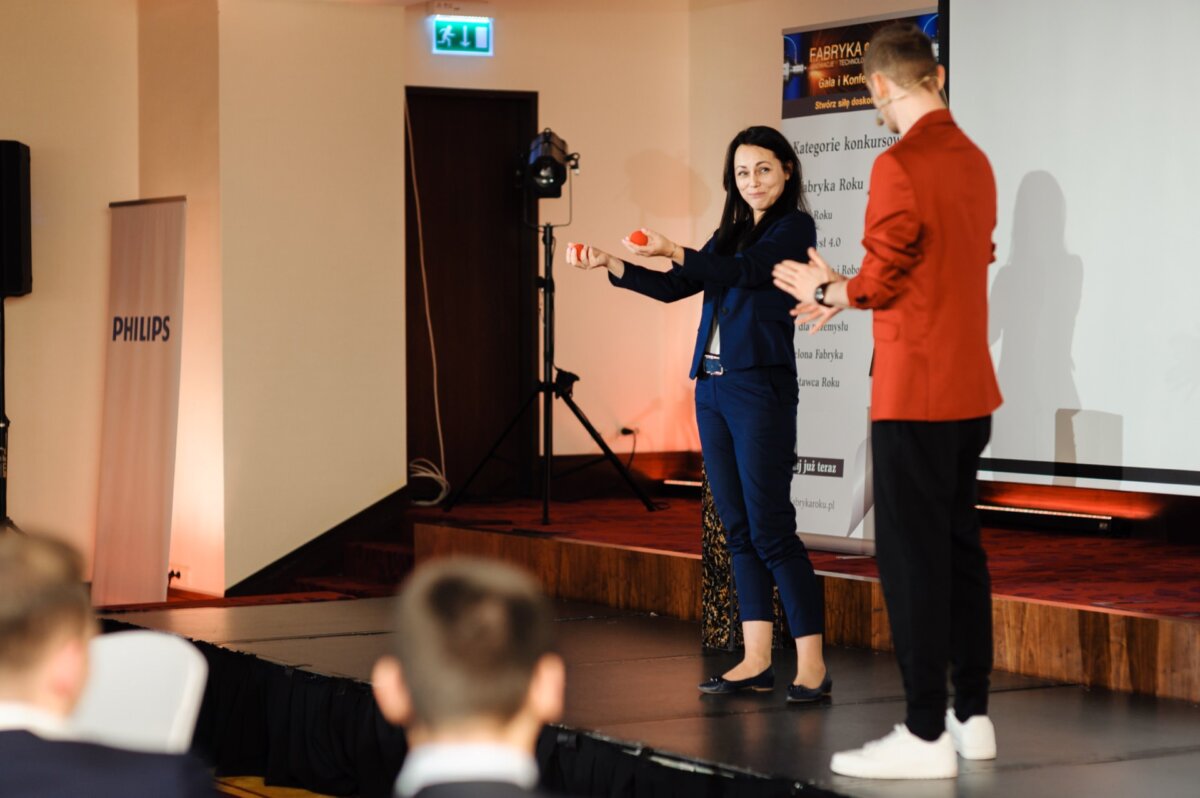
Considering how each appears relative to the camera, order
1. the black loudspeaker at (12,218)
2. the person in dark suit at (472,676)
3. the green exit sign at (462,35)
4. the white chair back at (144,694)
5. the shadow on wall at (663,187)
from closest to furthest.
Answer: the person in dark suit at (472,676) → the white chair back at (144,694) → the black loudspeaker at (12,218) → the green exit sign at (462,35) → the shadow on wall at (663,187)

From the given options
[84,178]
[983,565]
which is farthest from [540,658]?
→ [84,178]

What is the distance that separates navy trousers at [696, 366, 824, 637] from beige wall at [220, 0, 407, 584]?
3.47 m

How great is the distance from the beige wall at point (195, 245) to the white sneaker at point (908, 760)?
169 inches

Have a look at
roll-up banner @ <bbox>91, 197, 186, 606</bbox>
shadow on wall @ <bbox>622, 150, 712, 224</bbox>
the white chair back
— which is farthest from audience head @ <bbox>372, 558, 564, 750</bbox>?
shadow on wall @ <bbox>622, 150, 712, 224</bbox>

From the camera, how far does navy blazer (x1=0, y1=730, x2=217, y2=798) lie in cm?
124

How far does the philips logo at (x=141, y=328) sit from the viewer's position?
6520mm

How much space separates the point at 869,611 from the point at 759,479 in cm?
110

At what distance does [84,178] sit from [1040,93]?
4.61 meters

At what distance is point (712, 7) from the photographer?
7.67 m

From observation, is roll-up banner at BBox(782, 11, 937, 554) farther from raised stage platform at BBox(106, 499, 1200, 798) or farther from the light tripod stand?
the light tripod stand

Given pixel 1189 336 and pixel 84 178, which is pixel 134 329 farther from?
pixel 1189 336

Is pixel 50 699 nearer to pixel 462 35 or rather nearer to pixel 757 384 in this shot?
pixel 757 384

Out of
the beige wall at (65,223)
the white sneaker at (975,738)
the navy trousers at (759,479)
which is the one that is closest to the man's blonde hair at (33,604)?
the white sneaker at (975,738)

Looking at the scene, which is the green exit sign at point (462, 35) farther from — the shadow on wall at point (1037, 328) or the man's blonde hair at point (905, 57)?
the man's blonde hair at point (905, 57)
